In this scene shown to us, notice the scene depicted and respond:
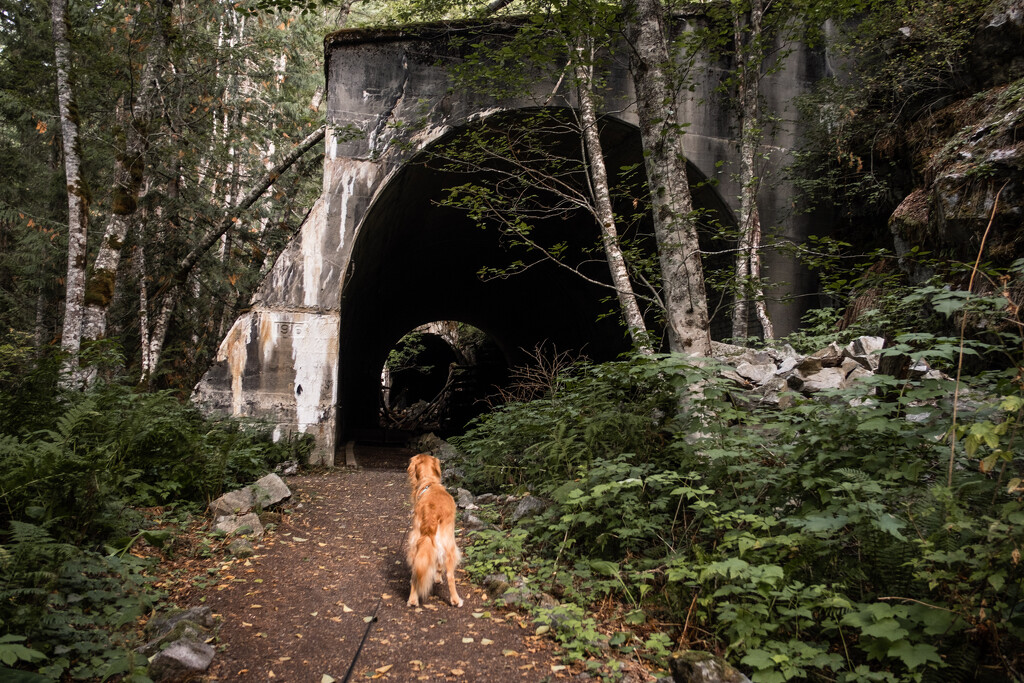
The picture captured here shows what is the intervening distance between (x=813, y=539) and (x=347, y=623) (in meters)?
2.77

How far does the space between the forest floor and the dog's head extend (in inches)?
28.5

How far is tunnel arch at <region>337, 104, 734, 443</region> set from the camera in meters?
9.47

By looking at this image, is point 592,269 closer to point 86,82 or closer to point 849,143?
point 849,143

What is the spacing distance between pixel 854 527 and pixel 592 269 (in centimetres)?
1030

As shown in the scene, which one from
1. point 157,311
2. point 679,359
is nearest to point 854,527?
point 679,359

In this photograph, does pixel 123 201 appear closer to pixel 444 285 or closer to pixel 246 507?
pixel 246 507

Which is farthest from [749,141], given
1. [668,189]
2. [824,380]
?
[824,380]

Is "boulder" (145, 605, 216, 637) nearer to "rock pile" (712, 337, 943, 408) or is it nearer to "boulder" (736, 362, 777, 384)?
"rock pile" (712, 337, 943, 408)

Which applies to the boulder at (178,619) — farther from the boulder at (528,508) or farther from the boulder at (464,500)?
the boulder at (464,500)

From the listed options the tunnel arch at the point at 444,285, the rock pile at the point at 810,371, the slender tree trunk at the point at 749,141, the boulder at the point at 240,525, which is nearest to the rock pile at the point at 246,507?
the boulder at the point at 240,525

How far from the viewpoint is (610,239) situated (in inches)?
250

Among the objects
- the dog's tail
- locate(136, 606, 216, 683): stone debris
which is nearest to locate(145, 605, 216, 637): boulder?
locate(136, 606, 216, 683): stone debris

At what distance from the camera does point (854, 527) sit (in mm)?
3156

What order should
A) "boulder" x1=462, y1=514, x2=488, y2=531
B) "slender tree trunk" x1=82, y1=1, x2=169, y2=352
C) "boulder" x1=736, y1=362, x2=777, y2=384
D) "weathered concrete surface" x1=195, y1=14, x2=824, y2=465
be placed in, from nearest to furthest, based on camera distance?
1. "boulder" x1=462, y1=514, x2=488, y2=531
2. "boulder" x1=736, y1=362, x2=777, y2=384
3. "slender tree trunk" x1=82, y1=1, x2=169, y2=352
4. "weathered concrete surface" x1=195, y1=14, x2=824, y2=465
